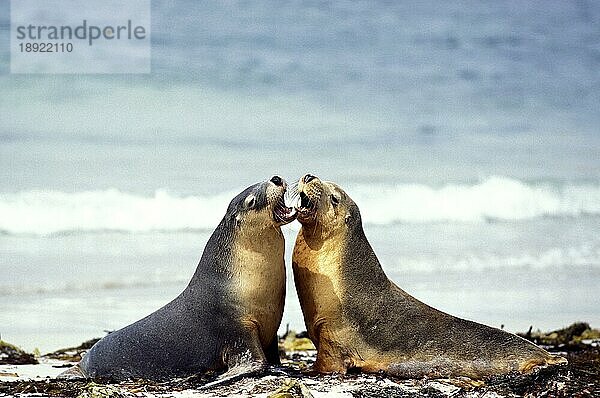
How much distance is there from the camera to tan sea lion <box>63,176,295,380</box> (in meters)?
7.34

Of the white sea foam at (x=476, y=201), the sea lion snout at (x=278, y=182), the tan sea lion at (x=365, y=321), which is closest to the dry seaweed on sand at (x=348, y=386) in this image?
the tan sea lion at (x=365, y=321)

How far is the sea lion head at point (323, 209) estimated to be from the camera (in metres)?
7.46

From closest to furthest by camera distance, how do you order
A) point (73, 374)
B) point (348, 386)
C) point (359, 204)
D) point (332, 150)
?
1. point (348, 386)
2. point (73, 374)
3. point (359, 204)
4. point (332, 150)

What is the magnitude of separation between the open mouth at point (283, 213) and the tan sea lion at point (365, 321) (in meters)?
0.07

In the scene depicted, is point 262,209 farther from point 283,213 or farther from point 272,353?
point 272,353

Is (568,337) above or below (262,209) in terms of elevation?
below

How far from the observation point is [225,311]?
7.39m

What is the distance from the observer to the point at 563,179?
64.4 ft

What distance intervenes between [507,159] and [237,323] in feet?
44.9

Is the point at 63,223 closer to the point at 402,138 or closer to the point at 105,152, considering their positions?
the point at 105,152

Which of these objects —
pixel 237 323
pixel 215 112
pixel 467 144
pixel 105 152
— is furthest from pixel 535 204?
pixel 237 323

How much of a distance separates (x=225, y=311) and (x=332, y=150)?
41.5 ft

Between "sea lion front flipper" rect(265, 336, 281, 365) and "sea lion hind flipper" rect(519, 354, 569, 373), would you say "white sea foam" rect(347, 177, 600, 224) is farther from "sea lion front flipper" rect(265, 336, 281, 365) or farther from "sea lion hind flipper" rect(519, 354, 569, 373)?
"sea lion hind flipper" rect(519, 354, 569, 373)

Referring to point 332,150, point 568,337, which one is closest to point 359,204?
point 332,150
